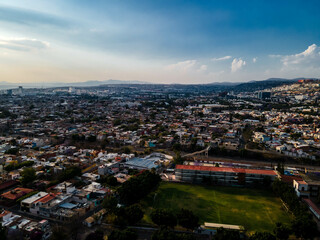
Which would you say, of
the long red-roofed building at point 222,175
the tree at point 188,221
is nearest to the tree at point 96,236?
the tree at point 188,221

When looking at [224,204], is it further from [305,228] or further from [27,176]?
[27,176]

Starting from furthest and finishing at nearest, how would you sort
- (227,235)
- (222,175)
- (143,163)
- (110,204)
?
(143,163)
(222,175)
(110,204)
(227,235)

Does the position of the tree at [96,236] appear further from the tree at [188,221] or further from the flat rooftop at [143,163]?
the flat rooftop at [143,163]

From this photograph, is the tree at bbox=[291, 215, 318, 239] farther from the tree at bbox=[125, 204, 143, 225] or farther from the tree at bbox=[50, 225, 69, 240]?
the tree at bbox=[50, 225, 69, 240]

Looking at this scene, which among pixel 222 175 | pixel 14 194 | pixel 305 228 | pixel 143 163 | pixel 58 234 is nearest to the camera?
pixel 58 234

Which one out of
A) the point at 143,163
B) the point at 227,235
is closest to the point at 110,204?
the point at 227,235

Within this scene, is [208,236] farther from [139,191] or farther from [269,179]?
[269,179]

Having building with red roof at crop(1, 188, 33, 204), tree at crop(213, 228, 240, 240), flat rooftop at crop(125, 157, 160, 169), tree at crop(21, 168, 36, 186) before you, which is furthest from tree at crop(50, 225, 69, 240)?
flat rooftop at crop(125, 157, 160, 169)
